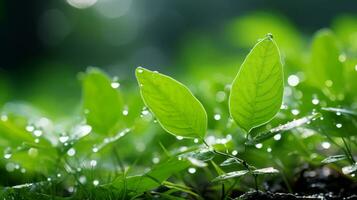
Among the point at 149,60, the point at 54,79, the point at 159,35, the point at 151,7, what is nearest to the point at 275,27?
the point at 54,79

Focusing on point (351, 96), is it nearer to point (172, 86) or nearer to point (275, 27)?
point (172, 86)

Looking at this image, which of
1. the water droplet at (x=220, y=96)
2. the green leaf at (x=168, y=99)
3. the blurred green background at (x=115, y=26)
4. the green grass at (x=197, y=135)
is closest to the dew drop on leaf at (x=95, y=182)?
the green grass at (x=197, y=135)

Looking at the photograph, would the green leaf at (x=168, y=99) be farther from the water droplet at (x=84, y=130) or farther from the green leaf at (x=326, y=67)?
the green leaf at (x=326, y=67)

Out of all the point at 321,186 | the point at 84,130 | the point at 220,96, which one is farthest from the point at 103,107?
the point at 321,186

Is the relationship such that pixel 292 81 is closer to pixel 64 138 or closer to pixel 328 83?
pixel 328 83

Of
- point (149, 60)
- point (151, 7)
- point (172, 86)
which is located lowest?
point (172, 86)

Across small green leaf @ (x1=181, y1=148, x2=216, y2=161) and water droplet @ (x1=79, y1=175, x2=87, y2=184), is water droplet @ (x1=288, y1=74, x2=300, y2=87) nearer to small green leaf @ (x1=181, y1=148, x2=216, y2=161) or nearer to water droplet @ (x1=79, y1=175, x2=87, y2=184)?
small green leaf @ (x1=181, y1=148, x2=216, y2=161)
